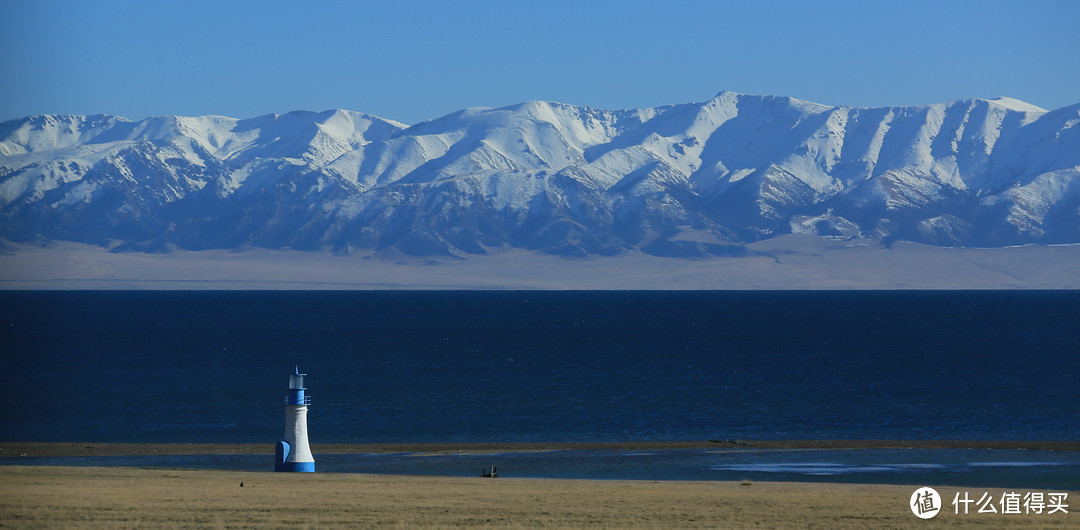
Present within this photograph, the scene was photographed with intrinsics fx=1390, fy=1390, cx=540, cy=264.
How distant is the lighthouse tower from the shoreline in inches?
420

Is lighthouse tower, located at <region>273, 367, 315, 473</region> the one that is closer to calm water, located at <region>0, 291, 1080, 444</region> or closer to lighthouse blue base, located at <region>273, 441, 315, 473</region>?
lighthouse blue base, located at <region>273, 441, 315, 473</region>

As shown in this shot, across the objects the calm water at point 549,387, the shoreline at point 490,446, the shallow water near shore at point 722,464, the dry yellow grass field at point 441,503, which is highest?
the calm water at point 549,387

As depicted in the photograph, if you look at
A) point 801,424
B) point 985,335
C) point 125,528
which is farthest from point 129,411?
point 985,335

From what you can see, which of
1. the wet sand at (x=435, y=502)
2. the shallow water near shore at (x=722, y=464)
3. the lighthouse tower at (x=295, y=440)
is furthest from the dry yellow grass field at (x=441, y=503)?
the shallow water near shore at (x=722, y=464)

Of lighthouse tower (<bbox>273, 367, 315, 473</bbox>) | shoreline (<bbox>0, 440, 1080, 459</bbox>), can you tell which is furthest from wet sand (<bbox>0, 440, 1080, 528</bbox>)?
shoreline (<bbox>0, 440, 1080, 459</bbox>)

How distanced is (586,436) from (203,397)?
30.7 meters

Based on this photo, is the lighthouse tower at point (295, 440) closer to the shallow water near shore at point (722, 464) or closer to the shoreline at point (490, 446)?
the shallow water near shore at point (722, 464)

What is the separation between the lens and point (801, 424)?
7225 centimetres

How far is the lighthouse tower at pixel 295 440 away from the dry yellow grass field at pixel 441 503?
2.04 metres

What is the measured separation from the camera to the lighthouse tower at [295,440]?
49.0 meters

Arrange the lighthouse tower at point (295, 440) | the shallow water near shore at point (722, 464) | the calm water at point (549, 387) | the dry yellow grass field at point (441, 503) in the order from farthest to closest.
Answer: the calm water at point (549, 387) < the shallow water near shore at point (722, 464) < the lighthouse tower at point (295, 440) < the dry yellow grass field at point (441, 503)

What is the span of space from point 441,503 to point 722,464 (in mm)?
19161

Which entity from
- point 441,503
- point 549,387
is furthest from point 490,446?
point 549,387

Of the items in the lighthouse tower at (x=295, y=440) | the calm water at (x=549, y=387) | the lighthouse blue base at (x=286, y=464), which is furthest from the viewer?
the calm water at (x=549, y=387)
